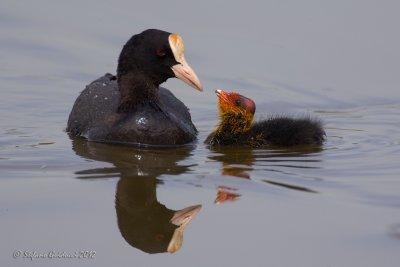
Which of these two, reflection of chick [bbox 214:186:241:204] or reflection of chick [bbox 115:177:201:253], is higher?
reflection of chick [bbox 214:186:241:204]

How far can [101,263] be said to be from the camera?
277 inches

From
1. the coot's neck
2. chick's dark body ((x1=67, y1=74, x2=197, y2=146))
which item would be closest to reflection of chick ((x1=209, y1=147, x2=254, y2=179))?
chick's dark body ((x1=67, y1=74, x2=197, y2=146))

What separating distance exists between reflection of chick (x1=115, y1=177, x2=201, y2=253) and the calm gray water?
21mm

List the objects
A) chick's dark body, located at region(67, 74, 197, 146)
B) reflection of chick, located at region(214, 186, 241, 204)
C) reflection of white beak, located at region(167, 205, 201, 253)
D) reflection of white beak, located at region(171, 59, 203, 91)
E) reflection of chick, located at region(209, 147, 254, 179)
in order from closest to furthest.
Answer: reflection of white beak, located at region(167, 205, 201, 253), reflection of chick, located at region(214, 186, 241, 204), reflection of chick, located at region(209, 147, 254, 179), reflection of white beak, located at region(171, 59, 203, 91), chick's dark body, located at region(67, 74, 197, 146)

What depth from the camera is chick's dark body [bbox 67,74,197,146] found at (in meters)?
10.7

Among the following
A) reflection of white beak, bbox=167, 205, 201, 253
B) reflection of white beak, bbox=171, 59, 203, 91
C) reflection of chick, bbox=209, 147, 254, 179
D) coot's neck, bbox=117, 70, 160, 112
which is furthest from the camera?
coot's neck, bbox=117, 70, 160, 112

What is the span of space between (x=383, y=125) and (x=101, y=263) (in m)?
5.87

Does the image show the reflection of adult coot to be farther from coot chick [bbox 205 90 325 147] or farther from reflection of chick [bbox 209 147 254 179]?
coot chick [bbox 205 90 325 147]

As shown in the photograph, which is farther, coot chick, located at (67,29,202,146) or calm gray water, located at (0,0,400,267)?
coot chick, located at (67,29,202,146)

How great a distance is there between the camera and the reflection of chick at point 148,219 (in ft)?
24.4

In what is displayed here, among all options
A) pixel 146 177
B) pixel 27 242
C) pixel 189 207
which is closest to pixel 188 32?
pixel 146 177

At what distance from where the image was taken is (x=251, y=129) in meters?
10.8

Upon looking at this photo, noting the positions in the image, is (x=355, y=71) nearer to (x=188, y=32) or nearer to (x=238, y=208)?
(x=188, y=32)

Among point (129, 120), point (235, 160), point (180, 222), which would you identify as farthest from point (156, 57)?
point (180, 222)
